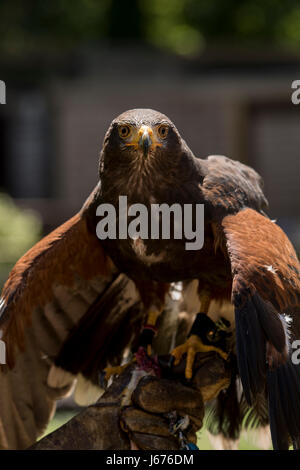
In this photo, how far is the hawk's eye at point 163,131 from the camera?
3633 mm

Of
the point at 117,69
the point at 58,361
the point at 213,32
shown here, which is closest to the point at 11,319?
the point at 58,361

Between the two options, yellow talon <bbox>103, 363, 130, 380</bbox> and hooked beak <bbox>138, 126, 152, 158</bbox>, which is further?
yellow talon <bbox>103, 363, 130, 380</bbox>

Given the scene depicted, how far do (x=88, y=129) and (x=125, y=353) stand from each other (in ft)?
39.3

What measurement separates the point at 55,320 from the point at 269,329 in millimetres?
1514

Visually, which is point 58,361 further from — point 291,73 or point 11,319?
point 291,73

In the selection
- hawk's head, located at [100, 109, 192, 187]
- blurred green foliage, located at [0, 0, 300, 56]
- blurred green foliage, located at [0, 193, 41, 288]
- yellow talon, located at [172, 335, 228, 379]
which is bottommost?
blurred green foliage, located at [0, 193, 41, 288]

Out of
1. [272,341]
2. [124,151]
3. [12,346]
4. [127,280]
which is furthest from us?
[127,280]

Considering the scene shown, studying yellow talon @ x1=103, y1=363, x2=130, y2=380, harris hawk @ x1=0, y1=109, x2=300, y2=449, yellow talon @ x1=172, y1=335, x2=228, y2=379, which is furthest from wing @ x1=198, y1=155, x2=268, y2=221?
yellow talon @ x1=103, y1=363, x2=130, y2=380

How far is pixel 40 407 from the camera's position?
4.47 m

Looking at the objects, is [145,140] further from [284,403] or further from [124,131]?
[284,403]

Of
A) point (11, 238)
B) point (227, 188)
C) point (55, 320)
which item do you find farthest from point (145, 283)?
point (11, 238)

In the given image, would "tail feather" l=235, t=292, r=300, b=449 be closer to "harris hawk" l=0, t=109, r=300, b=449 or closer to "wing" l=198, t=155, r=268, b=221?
"harris hawk" l=0, t=109, r=300, b=449

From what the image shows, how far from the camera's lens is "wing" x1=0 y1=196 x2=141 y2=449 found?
4.06m
